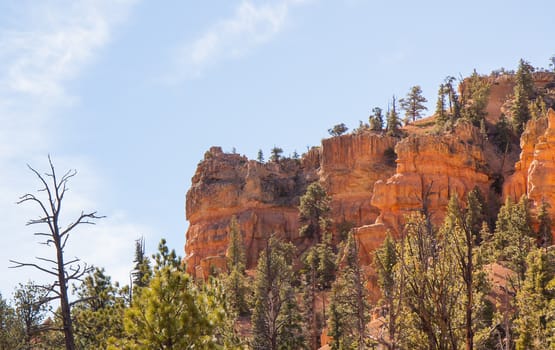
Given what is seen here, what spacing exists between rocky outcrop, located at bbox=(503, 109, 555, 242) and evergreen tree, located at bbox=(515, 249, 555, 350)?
2455cm

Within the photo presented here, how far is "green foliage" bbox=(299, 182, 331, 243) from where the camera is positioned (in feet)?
255

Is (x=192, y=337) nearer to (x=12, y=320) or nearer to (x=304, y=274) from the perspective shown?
(x=12, y=320)

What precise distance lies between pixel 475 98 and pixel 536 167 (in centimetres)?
2273

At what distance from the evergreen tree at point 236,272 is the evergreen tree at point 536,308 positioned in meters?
21.8

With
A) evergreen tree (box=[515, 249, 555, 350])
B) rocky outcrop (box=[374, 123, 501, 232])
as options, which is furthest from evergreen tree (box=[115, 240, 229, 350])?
rocky outcrop (box=[374, 123, 501, 232])

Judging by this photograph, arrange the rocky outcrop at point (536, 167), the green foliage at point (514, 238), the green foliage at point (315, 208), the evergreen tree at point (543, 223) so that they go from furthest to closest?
the green foliage at point (315, 208) → the rocky outcrop at point (536, 167) → the evergreen tree at point (543, 223) → the green foliage at point (514, 238)

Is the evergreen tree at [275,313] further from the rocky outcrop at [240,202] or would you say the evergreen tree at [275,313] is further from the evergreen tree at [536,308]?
the rocky outcrop at [240,202]

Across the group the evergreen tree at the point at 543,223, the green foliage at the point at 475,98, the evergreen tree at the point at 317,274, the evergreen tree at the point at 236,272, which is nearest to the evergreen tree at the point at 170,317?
the evergreen tree at the point at 236,272

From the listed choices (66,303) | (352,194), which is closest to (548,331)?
(66,303)

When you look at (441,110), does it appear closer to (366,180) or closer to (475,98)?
(475,98)

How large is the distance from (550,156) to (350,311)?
29.4 m

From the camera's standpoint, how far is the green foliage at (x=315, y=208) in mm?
77750

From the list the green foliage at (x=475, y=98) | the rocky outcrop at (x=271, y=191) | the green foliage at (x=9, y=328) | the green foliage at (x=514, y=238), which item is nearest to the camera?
the green foliage at (x=9, y=328)

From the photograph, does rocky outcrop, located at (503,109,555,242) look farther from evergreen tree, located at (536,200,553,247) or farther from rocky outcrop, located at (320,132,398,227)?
rocky outcrop, located at (320,132,398,227)
